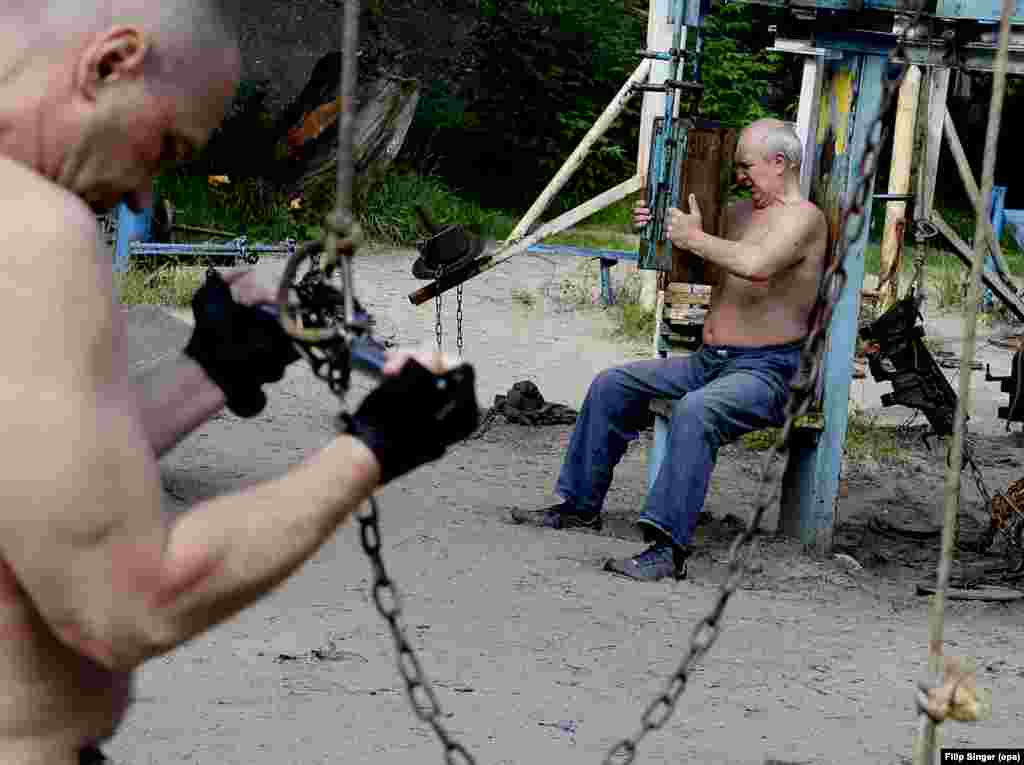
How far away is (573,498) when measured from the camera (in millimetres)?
6430

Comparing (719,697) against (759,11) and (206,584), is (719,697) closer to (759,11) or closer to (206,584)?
(206,584)

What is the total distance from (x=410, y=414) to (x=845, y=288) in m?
4.76

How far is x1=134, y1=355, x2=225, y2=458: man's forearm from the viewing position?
2.26 m

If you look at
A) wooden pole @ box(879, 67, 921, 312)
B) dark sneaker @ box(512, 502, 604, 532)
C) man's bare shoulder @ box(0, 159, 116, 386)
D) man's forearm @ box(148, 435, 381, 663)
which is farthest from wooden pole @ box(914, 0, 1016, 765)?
wooden pole @ box(879, 67, 921, 312)

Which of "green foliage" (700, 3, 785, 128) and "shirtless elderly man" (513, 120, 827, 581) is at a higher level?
"green foliage" (700, 3, 785, 128)

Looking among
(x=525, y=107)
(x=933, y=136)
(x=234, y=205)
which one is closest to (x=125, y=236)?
(x=234, y=205)

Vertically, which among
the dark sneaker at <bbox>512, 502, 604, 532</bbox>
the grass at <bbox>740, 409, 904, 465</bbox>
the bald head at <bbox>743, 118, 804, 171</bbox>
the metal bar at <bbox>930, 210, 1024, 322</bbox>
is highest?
the bald head at <bbox>743, 118, 804, 171</bbox>

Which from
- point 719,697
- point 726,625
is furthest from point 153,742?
point 726,625

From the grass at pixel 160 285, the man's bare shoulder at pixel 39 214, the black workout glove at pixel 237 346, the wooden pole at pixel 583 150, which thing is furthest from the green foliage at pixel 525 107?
the man's bare shoulder at pixel 39 214

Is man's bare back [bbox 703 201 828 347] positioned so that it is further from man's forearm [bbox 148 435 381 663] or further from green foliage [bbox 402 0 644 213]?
green foliage [bbox 402 0 644 213]

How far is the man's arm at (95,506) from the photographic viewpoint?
164cm

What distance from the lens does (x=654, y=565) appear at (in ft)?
18.9

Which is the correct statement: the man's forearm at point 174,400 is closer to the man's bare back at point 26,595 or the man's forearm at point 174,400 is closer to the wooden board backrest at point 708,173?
the man's bare back at point 26,595

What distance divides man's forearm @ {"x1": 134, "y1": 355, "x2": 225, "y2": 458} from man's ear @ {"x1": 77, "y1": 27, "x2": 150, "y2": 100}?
578 millimetres
